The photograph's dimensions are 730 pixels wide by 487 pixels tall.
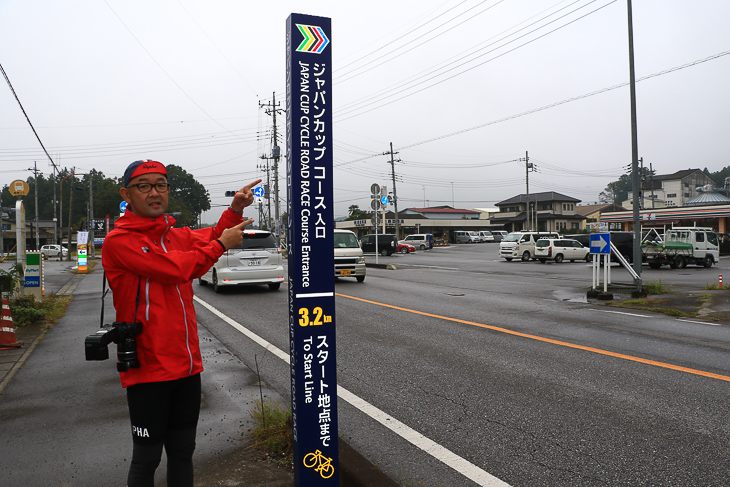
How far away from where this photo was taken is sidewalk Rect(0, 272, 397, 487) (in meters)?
3.39

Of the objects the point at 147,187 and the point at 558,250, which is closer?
the point at 147,187

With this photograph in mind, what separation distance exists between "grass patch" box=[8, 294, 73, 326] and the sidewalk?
254 cm

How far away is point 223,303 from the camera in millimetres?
12320

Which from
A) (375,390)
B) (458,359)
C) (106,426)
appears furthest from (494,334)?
(106,426)

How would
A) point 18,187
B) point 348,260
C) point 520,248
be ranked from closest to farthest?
1. point 18,187
2. point 348,260
3. point 520,248

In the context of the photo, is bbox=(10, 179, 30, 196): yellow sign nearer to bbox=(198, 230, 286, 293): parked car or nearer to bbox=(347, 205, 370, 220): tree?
bbox=(198, 230, 286, 293): parked car

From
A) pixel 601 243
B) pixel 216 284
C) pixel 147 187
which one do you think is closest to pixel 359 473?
pixel 147 187

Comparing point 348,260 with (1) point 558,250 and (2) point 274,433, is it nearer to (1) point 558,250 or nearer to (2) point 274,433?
(2) point 274,433

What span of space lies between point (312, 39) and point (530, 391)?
13.2 ft

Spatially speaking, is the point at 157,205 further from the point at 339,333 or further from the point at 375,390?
the point at 339,333

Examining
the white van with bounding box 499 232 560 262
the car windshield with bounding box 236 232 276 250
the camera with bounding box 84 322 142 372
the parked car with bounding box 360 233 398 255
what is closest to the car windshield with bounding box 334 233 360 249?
the car windshield with bounding box 236 232 276 250

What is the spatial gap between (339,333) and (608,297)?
25.9 feet

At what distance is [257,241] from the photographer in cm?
1433

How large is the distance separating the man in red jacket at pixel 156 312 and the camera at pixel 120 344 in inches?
2.4
